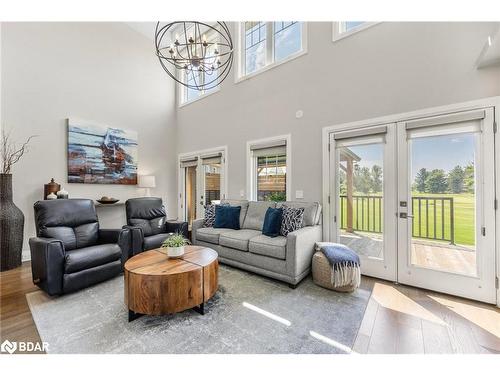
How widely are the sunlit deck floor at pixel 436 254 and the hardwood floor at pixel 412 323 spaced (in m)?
0.32

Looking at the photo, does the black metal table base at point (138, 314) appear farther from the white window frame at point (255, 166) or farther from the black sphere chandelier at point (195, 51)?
the white window frame at point (255, 166)

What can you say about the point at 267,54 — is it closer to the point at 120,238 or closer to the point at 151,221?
the point at 151,221

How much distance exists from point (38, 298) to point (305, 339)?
9.21 ft

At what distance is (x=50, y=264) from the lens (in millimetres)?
2295

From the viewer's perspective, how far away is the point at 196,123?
214 inches

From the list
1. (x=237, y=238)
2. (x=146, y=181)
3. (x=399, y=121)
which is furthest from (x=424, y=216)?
(x=146, y=181)

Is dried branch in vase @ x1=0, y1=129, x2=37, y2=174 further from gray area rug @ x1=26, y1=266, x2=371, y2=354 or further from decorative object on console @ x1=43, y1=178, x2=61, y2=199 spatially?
gray area rug @ x1=26, y1=266, x2=371, y2=354

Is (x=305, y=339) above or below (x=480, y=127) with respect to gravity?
below

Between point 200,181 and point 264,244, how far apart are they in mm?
3054

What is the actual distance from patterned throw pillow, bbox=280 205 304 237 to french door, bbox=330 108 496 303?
2.26 ft
